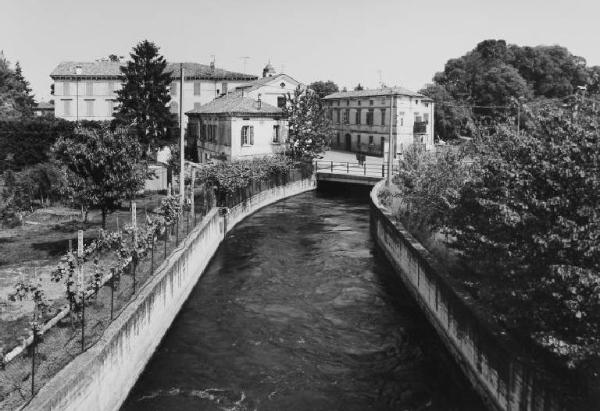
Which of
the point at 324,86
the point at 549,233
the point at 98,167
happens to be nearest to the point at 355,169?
the point at 98,167

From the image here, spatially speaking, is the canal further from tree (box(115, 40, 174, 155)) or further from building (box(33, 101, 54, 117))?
building (box(33, 101, 54, 117))

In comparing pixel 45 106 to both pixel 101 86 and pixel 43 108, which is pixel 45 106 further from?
pixel 101 86

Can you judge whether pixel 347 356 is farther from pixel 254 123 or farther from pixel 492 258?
pixel 254 123

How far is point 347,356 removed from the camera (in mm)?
17062

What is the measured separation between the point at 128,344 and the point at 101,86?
66141 millimetres

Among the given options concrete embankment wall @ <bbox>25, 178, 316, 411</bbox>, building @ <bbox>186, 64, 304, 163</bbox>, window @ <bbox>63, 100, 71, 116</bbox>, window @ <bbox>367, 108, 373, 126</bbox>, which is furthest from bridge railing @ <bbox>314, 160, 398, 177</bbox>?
window @ <bbox>63, 100, 71, 116</bbox>

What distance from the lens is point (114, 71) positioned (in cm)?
7469

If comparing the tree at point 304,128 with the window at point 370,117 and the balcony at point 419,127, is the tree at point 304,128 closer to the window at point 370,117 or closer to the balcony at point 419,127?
the window at point 370,117

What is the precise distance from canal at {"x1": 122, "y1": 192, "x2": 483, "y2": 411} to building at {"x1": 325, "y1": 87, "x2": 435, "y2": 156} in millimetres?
38319

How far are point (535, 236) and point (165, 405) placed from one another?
9.05 m

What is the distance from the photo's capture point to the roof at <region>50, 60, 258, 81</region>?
73500 mm

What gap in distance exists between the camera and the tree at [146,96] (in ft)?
181

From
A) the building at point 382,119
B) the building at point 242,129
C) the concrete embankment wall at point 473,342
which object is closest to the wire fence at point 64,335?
the concrete embankment wall at point 473,342

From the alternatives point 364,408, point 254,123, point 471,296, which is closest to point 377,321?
point 471,296
